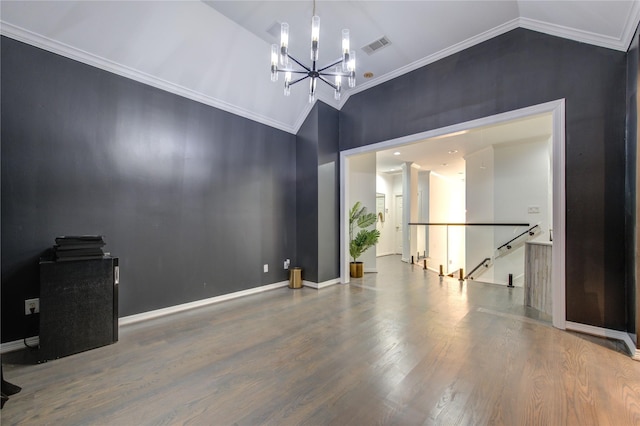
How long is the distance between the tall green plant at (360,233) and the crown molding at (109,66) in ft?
8.90

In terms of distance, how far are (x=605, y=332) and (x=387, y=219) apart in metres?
6.93

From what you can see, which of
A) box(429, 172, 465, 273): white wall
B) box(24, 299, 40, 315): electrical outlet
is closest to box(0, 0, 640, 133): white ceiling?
box(24, 299, 40, 315): electrical outlet

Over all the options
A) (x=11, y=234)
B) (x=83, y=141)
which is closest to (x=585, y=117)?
(x=83, y=141)

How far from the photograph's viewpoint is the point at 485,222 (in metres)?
6.07

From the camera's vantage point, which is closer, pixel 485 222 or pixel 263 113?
pixel 263 113

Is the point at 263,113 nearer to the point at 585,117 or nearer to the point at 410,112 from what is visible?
the point at 410,112

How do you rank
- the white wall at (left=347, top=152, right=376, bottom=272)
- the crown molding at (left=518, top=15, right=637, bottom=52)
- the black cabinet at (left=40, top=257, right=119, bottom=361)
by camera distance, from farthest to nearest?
the white wall at (left=347, top=152, right=376, bottom=272)
the crown molding at (left=518, top=15, right=637, bottom=52)
the black cabinet at (left=40, top=257, right=119, bottom=361)

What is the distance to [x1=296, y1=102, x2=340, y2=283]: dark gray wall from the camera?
15.2 feet

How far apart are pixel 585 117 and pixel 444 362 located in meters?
2.89

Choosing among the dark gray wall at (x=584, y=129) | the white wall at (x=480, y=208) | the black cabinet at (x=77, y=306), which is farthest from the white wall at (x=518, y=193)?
→ the black cabinet at (x=77, y=306)

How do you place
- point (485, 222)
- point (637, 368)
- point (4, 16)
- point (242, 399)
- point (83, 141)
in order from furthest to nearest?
point (485, 222), point (83, 141), point (4, 16), point (637, 368), point (242, 399)

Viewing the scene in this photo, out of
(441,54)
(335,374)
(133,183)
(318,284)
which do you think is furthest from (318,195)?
(335,374)

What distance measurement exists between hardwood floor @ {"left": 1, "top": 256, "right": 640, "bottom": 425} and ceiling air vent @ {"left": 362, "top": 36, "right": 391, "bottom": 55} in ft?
11.6

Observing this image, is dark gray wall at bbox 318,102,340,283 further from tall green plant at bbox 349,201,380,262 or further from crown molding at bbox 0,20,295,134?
crown molding at bbox 0,20,295,134
